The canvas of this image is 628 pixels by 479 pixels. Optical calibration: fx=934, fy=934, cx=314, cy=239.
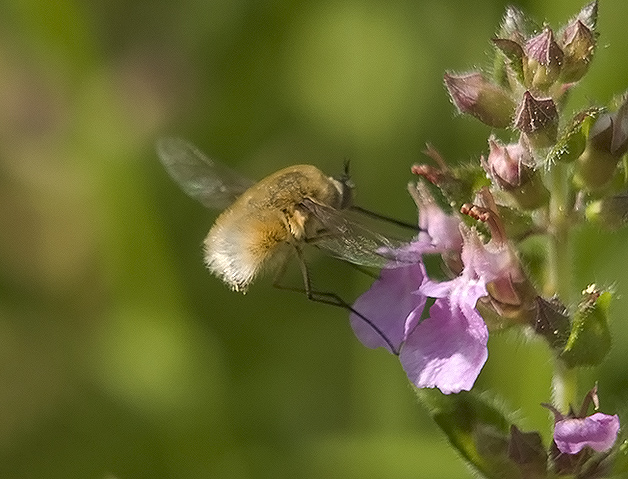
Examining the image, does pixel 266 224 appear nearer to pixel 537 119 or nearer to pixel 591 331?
pixel 537 119

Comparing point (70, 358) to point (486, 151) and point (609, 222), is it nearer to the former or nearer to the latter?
point (486, 151)

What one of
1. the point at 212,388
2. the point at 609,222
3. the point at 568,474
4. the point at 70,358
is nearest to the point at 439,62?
the point at 212,388

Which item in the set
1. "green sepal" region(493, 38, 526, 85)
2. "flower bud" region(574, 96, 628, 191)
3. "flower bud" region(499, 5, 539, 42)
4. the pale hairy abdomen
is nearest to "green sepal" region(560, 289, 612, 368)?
"flower bud" region(574, 96, 628, 191)

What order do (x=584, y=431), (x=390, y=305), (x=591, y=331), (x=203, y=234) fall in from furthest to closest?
(x=203, y=234), (x=390, y=305), (x=591, y=331), (x=584, y=431)

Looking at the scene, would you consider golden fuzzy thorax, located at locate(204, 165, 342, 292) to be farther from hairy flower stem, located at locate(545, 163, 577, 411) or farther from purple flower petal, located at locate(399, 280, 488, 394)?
hairy flower stem, located at locate(545, 163, 577, 411)

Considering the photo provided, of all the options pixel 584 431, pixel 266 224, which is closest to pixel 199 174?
pixel 266 224

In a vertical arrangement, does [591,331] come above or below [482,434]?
above
